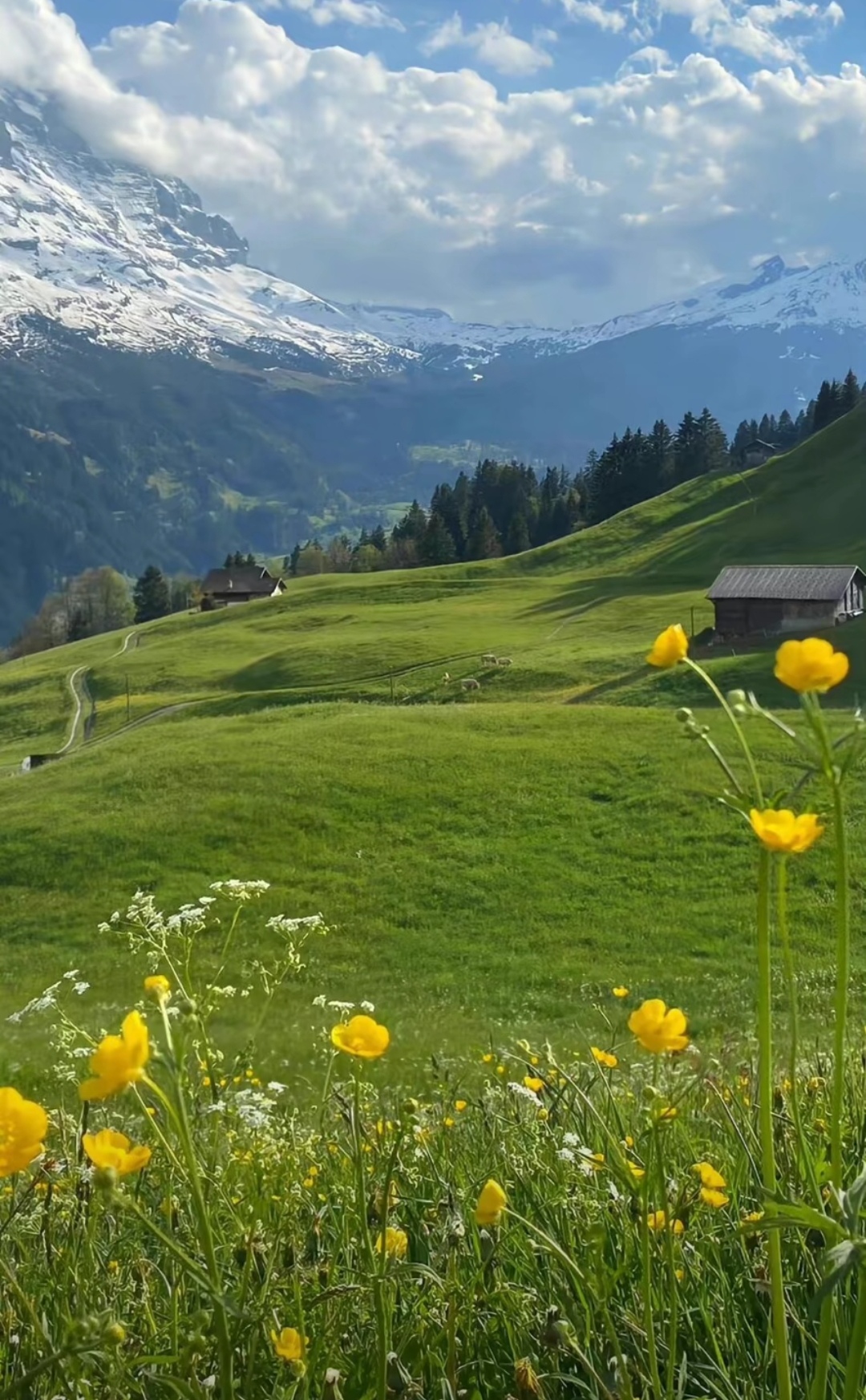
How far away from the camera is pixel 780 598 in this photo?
55.7m

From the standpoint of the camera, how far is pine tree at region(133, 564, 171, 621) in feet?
420

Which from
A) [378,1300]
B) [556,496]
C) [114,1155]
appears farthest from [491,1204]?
[556,496]

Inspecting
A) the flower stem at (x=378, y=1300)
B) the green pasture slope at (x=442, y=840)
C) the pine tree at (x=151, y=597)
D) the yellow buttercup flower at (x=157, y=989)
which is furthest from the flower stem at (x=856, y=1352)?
the pine tree at (x=151, y=597)

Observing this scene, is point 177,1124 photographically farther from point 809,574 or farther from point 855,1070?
point 809,574

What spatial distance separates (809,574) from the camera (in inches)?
2221

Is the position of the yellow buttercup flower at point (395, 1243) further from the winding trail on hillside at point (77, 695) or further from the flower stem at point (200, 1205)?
the winding trail on hillside at point (77, 695)

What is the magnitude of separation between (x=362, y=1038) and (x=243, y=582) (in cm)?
11927

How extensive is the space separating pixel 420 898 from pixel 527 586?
214ft

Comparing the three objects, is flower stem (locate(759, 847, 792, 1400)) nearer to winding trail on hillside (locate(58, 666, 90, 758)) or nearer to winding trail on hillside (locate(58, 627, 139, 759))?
winding trail on hillside (locate(58, 627, 139, 759))

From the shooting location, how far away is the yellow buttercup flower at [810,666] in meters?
1.59

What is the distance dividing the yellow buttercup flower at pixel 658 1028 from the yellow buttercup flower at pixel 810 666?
62 cm

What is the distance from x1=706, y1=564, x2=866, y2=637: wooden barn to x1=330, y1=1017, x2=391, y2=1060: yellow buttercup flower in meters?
56.4

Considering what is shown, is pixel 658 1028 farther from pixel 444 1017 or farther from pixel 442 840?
pixel 442 840

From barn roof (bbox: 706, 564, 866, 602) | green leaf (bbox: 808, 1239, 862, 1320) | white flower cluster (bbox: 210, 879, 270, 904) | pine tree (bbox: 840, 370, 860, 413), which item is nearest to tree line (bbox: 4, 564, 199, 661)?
pine tree (bbox: 840, 370, 860, 413)
